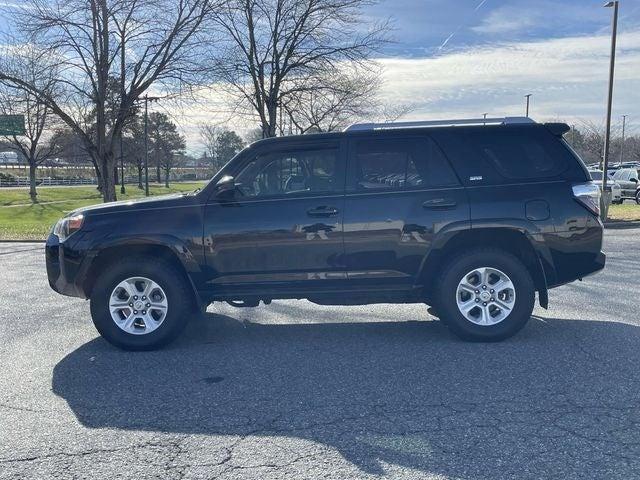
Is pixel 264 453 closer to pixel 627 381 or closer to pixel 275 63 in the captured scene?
pixel 627 381

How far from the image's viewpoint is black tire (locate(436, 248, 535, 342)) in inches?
211

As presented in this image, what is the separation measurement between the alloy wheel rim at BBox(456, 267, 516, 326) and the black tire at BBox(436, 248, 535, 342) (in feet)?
0.10

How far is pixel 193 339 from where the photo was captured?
19.0 feet

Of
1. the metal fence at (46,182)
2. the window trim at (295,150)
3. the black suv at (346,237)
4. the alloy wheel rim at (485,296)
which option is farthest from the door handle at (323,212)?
the metal fence at (46,182)

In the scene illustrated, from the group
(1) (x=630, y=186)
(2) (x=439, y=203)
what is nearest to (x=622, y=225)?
(1) (x=630, y=186)

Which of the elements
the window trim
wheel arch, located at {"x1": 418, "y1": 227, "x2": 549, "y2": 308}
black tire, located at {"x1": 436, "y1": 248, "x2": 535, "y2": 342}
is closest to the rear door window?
the window trim

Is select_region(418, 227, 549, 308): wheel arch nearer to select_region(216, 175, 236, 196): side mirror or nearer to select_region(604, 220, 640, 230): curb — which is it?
select_region(216, 175, 236, 196): side mirror

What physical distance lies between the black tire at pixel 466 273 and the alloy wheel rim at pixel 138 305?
2613 millimetres

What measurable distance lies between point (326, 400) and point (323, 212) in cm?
184

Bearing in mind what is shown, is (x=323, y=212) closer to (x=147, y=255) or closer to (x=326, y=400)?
(x=147, y=255)

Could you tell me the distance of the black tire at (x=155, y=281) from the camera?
5336 mm

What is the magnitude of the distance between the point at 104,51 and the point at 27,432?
1492cm

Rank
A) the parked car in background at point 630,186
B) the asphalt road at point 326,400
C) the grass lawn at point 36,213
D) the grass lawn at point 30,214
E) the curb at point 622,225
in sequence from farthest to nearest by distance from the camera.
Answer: the parked car in background at point 630,186 → the grass lawn at point 36,213 → the grass lawn at point 30,214 → the curb at point 622,225 → the asphalt road at point 326,400

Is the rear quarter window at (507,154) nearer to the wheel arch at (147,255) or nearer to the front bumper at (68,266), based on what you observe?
the wheel arch at (147,255)
